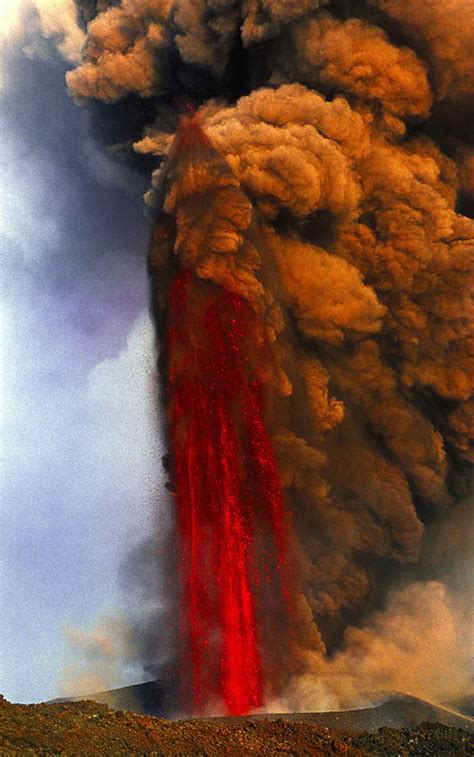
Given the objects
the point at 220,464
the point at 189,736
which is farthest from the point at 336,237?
the point at 189,736

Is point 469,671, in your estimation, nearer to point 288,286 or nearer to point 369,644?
point 369,644

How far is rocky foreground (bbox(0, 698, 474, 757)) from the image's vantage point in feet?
48.0

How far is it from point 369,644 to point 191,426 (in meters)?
7.40

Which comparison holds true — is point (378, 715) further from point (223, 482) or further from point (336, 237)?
point (336, 237)

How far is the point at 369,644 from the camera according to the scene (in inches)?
930

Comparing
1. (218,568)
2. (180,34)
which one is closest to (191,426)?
(218,568)

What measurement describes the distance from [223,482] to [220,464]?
1.50 feet

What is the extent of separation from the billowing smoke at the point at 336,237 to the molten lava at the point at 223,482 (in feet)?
1.71

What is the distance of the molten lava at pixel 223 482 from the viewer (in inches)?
857

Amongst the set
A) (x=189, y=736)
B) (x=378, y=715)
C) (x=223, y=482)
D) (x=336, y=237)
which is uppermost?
(x=336, y=237)

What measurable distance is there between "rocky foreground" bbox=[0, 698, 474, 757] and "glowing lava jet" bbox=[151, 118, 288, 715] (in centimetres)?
363

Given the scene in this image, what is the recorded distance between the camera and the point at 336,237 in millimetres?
23016

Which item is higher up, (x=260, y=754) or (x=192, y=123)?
(x=192, y=123)

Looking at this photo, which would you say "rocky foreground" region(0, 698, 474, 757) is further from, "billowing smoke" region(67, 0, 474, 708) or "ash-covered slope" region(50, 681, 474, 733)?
"billowing smoke" region(67, 0, 474, 708)
